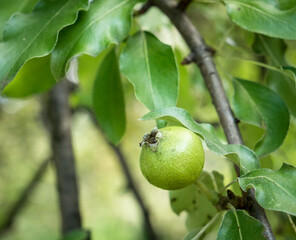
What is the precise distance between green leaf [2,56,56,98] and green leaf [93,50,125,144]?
12 cm

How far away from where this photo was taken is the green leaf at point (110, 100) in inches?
36.4

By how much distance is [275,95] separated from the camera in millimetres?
780

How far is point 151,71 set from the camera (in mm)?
736

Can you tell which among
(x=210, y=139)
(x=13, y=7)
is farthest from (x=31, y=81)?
(x=210, y=139)

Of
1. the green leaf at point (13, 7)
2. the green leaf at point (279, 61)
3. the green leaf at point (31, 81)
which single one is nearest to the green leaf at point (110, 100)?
the green leaf at point (31, 81)

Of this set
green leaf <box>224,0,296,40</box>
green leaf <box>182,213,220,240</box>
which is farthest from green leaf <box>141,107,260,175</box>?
green leaf <box>224,0,296,40</box>

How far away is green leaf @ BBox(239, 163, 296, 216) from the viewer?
0.52 metres

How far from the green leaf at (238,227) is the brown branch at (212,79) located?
2 centimetres

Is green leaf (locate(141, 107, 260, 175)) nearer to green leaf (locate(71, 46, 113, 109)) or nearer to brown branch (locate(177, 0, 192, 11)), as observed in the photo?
brown branch (locate(177, 0, 192, 11))

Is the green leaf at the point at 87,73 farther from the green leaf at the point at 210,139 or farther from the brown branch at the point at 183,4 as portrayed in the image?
the green leaf at the point at 210,139

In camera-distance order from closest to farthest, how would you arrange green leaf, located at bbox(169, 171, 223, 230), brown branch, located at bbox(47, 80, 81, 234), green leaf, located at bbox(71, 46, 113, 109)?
green leaf, located at bbox(169, 171, 223, 230), brown branch, located at bbox(47, 80, 81, 234), green leaf, located at bbox(71, 46, 113, 109)

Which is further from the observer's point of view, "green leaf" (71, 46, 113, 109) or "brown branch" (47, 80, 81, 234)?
"green leaf" (71, 46, 113, 109)

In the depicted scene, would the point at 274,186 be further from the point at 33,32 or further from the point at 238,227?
the point at 33,32

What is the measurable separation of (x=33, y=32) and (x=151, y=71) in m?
0.22
